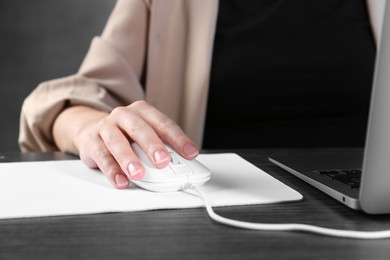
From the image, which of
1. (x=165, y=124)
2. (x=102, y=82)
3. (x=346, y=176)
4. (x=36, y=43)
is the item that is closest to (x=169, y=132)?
(x=165, y=124)

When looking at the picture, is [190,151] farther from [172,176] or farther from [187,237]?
[187,237]

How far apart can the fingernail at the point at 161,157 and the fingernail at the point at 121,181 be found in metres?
0.04

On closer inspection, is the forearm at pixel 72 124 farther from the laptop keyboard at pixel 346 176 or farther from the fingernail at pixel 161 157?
the laptop keyboard at pixel 346 176

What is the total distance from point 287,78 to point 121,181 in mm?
588

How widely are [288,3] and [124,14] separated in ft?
1.05

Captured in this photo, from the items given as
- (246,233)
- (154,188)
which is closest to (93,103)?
(154,188)

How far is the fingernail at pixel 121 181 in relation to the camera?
0.52m

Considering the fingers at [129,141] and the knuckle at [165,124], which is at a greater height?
the knuckle at [165,124]

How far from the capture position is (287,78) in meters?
1.04

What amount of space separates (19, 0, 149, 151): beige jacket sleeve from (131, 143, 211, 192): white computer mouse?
15.0 inches

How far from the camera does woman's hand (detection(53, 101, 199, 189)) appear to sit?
517mm

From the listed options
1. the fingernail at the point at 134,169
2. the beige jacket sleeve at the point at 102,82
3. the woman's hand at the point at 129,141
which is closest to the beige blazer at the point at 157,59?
the beige jacket sleeve at the point at 102,82

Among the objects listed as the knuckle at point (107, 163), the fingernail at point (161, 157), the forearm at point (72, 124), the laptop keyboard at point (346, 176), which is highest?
the fingernail at point (161, 157)

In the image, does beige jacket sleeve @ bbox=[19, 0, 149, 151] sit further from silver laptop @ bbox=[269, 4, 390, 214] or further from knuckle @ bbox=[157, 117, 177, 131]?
silver laptop @ bbox=[269, 4, 390, 214]
